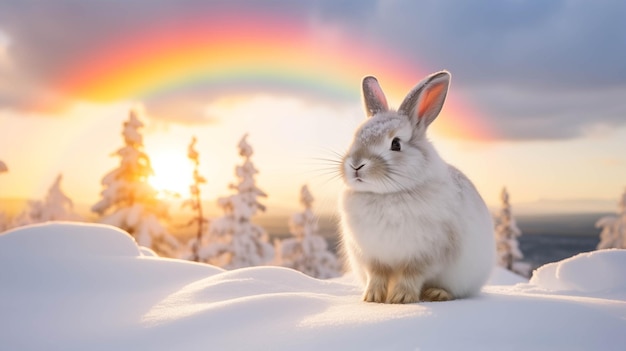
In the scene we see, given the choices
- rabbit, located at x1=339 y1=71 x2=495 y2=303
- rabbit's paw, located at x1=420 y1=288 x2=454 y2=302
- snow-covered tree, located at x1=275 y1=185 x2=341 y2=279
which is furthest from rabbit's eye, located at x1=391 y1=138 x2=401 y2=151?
snow-covered tree, located at x1=275 y1=185 x2=341 y2=279

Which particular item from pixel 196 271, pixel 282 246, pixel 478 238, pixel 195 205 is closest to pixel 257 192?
pixel 195 205

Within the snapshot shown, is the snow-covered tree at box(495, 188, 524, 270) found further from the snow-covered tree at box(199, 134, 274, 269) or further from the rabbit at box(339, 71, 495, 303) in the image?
the rabbit at box(339, 71, 495, 303)

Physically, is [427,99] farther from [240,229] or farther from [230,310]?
[240,229]

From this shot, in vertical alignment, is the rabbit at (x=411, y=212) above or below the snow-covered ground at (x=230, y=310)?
above

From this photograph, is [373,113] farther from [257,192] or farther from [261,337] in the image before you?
[257,192]

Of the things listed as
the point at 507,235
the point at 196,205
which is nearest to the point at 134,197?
the point at 196,205

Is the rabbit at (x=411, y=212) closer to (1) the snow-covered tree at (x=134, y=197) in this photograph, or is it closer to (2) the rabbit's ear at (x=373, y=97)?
(2) the rabbit's ear at (x=373, y=97)

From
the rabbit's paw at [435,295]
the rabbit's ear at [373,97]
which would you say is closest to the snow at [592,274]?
the rabbit's paw at [435,295]
